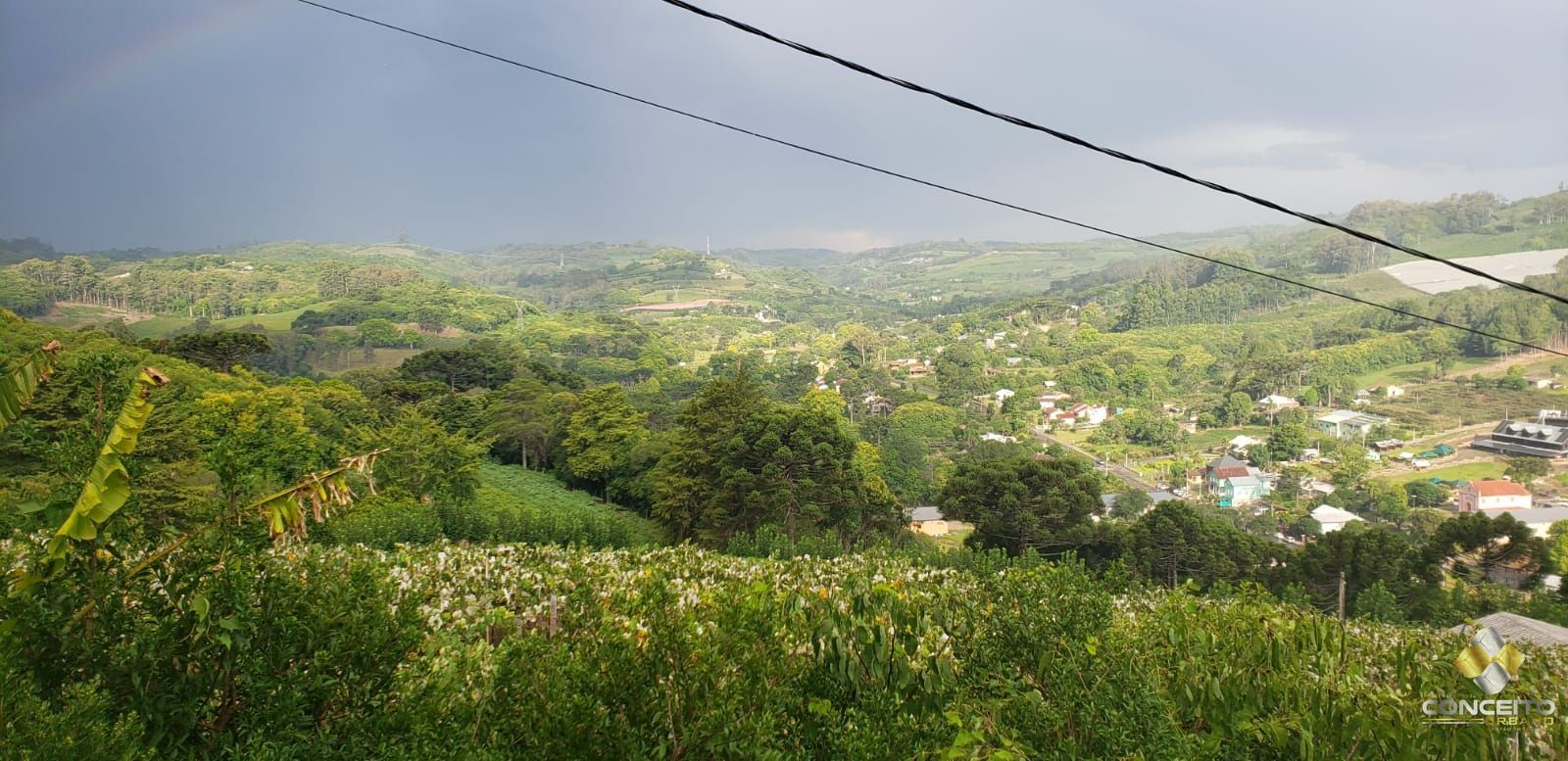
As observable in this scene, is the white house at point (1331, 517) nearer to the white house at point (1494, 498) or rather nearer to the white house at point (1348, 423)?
the white house at point (1494, 498)

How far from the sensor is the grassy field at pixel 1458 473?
3878 centimetres

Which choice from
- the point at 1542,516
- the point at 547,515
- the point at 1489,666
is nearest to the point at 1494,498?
the point at 1542,516

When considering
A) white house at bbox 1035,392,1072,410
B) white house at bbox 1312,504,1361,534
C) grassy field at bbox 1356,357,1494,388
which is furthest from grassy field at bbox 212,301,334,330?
grassy field at bbox 1356,357,1494,388

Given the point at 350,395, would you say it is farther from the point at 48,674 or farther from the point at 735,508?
the point at 48,674

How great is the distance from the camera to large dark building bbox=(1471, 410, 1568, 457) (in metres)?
41.1

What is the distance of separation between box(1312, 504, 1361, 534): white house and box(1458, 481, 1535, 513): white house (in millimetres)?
5050

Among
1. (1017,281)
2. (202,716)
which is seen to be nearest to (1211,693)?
(202,716)

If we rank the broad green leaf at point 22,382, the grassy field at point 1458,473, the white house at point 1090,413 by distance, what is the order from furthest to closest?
the white house at point 1090,413 < the grassy field at point 1458,473 < the broad green leaf at point 22,382

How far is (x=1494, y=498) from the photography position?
112ft

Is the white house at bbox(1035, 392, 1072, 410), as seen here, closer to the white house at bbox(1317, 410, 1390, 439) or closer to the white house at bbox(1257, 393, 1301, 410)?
the white house at bbox(1257, 393, 1301, 410)

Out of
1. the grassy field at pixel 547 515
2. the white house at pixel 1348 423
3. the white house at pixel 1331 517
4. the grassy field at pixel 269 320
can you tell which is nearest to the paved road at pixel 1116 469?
the white house at pixel 1331 517

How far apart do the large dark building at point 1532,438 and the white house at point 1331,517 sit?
16154mm

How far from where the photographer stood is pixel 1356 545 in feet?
62.7

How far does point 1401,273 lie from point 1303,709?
109268 millimetres
